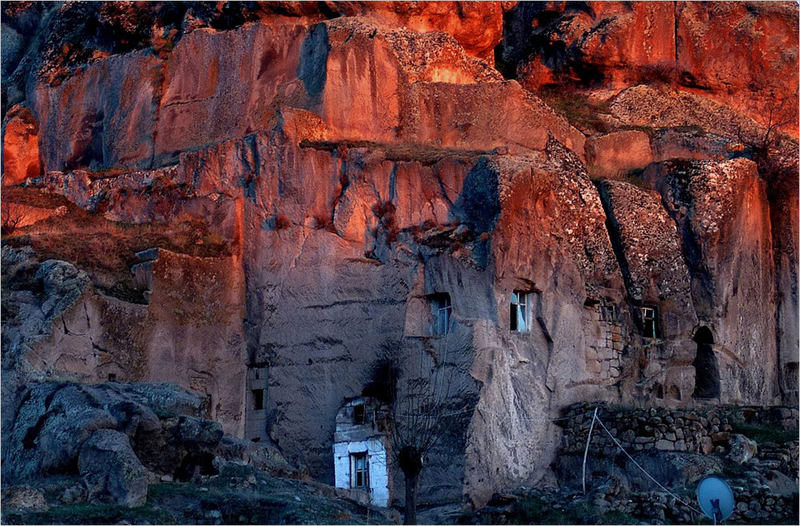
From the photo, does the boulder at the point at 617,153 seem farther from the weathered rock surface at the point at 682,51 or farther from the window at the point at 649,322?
the window at the point at 649,322

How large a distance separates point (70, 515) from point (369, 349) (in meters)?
11.9

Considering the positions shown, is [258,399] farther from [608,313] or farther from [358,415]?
[608,313]

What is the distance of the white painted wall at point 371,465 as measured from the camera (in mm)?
37562

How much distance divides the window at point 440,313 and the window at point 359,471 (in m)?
3.31

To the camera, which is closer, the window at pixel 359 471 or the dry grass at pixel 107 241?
the window at pixel 359 471

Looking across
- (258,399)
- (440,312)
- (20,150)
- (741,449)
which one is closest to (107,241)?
(258,399)

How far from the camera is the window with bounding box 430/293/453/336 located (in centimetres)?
3875

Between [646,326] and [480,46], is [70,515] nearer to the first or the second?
[646,326]

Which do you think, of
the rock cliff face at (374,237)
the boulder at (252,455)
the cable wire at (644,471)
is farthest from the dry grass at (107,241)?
the cable wire at (644,471)

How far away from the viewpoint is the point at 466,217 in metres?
39.7

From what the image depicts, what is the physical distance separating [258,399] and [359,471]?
3.53m

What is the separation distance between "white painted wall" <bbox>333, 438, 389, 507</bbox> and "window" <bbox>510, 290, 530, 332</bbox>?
13.6 feet

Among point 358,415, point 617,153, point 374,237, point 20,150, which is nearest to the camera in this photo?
point 358,415

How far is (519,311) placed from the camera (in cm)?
3906
